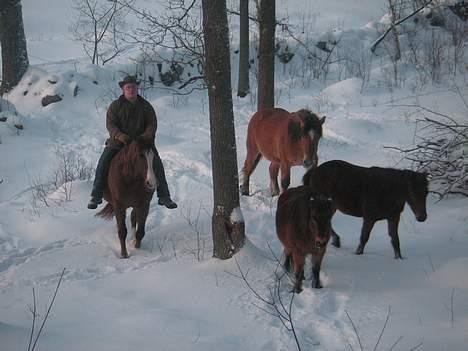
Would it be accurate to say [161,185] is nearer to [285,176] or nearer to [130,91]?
[130,91]

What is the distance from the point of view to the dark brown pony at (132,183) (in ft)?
20.0

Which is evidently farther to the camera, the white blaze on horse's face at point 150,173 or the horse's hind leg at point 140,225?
the horse's hind leg at point 140,225

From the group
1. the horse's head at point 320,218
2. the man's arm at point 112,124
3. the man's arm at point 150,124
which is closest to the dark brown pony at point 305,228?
the horse's head at point 320,218

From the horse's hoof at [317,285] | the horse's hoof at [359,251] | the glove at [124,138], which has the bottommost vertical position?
the horse's hoof at [359,251]

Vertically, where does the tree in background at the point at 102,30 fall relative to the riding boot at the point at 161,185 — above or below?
above

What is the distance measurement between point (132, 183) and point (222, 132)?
5.70 feet

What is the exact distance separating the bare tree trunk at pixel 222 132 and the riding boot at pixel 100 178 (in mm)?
1978

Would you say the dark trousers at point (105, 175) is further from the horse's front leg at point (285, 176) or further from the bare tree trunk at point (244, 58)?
the bare tree trunk at point (244, 58)

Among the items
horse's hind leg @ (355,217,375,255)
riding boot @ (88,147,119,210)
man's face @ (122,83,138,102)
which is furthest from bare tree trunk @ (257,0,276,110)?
horse's hind leg @ (355,217,375,255)

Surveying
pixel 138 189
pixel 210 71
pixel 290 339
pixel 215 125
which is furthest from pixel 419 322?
pixel 138 189

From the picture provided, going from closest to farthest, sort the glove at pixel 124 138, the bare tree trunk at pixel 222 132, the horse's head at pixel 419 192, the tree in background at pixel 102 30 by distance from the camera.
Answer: the bare tree trunk at pixel 222 132 < the horse's head at pixel 419 192 < the glove at pixel 124 138 < the tree in background at pixel 102 30

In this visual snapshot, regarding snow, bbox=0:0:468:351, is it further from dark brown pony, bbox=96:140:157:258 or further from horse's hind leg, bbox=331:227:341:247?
dark brown pony, bbox=96:140:157:258

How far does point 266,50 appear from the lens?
385 inches

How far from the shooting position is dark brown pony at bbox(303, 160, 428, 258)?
552 cm
